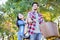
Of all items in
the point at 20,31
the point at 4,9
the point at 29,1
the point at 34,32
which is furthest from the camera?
the point at 4,9

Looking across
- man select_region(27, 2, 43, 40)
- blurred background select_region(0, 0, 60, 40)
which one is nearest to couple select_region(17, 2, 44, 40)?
man select_region(27, 2, 43, 40)

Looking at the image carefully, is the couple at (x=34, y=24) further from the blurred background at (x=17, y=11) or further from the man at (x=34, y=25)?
the blurred background at (x=17, y=11)

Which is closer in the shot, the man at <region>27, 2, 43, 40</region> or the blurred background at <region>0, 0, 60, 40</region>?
the man at <region>27, 2, 43, 40</region>

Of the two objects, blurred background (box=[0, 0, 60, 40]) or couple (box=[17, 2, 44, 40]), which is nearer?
couple (box=[17, 2, 44, 40])

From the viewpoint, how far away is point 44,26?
8.86 ft

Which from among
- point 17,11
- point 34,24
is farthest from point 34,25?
point 17,11

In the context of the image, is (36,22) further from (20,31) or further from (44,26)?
(20,31)

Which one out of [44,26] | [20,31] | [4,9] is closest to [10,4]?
[4,9]

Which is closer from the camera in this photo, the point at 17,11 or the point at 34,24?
the point at 34,24

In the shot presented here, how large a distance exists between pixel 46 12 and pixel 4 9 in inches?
33.5

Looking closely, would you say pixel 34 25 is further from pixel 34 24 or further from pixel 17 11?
pixel 17 11

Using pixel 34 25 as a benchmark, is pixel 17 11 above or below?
above

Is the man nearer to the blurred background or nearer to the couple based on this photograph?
the couple

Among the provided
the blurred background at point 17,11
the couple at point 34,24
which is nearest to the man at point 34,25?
the couple at point 34,24
